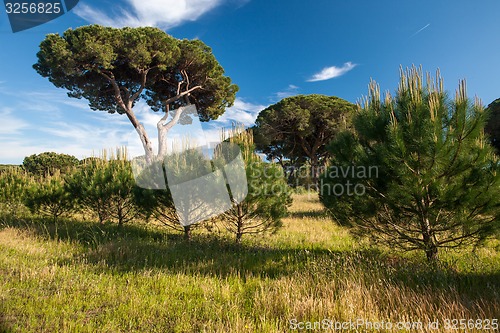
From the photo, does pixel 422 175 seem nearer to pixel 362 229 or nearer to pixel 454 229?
pixel 454 229

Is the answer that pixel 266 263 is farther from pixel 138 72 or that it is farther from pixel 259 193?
pixel 138 72

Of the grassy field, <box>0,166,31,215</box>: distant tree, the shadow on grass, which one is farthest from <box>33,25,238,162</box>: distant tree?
the grassy field

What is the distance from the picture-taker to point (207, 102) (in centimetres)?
2425

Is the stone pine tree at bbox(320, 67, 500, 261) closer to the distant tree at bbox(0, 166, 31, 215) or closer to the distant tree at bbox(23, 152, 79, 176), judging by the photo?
the distant tree at bbox(0, 166, 31, 215)

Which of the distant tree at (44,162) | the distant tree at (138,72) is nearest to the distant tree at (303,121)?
the distant tree at (138,72)

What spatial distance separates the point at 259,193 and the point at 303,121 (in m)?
19.9

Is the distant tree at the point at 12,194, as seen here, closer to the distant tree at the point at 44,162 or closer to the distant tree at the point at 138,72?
the distant tree at the point at 138,72

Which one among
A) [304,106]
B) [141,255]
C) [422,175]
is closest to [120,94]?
[304,106]

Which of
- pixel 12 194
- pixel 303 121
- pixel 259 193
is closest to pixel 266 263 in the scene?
pixel 259 193

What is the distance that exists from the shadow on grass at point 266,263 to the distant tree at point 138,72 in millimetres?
11169

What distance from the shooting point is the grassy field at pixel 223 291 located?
111 inches

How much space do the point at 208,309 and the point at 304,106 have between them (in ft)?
80.7

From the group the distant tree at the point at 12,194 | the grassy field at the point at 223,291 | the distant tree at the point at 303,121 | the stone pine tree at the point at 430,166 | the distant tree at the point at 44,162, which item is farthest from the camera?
the distant tree at the point at 44,162

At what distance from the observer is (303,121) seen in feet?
81.0
